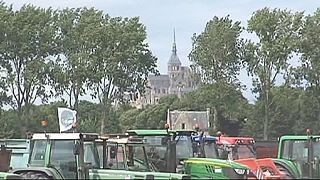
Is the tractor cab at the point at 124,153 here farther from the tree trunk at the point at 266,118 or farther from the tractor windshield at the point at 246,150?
the tree trunk at the point at 266,118

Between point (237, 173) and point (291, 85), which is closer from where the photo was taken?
point (237, 173)

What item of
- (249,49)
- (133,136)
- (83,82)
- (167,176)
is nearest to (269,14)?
(249,49)

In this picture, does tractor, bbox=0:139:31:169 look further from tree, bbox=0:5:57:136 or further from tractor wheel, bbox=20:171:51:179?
tree, bbox=0:5:57:136

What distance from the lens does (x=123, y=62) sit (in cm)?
5353

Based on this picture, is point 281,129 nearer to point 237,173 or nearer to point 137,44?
point 137,44

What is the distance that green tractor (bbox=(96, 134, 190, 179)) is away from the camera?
15.4 metres

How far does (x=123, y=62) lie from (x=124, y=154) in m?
37.4

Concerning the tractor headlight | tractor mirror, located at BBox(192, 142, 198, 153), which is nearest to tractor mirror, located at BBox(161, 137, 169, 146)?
tractor mirror, located at BBox(192, 142, 198, 153)

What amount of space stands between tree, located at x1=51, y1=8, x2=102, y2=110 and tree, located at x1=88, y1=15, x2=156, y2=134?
613 mm

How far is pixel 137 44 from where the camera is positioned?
53.5 metres

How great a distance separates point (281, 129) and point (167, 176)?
173ft

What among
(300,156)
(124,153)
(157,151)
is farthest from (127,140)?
(300,156)

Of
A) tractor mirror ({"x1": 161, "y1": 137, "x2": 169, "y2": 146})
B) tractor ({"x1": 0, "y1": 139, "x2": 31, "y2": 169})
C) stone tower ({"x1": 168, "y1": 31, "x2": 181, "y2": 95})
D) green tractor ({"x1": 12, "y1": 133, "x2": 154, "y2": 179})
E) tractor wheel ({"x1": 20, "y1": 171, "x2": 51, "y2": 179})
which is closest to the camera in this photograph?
tractor wheel ({"x1": 20, "y1": 171, "x2": 51, "y2": 179})

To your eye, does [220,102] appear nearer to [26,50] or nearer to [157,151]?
[26,50]
